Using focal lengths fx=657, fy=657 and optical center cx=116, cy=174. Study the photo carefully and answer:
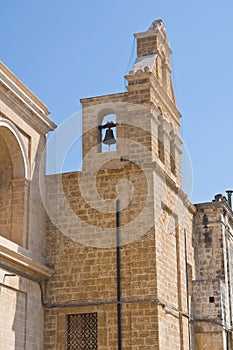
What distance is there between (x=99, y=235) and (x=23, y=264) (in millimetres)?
2039

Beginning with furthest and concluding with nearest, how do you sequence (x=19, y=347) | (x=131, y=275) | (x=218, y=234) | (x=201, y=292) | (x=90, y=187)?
(x=218, y=234)
(x=201, y=292)
(x=90, y=187)
(x=131, y=275)
(x=19, y=347)

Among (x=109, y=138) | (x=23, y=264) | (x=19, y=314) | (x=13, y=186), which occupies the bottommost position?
(x=19, y=314)

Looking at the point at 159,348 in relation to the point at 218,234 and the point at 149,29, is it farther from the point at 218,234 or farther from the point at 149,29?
the point at 149,29

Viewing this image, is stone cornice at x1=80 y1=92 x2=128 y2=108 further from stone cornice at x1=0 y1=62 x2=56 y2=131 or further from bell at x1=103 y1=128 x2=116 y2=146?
stone cornice at x1=0 y1=62 x2=56 y2=131

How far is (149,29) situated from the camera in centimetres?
1747

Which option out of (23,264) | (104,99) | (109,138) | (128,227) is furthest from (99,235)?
(104,99)

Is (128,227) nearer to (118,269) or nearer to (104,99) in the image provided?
(118,269)

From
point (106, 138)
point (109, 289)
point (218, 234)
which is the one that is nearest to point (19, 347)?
point (109, 289)

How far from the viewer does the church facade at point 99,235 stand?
45.6 ft

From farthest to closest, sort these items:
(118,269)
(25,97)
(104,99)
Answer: (104,99), (25,97), (118,269)

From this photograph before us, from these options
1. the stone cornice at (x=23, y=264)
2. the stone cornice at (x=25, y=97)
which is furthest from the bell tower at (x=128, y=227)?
the stone cornice at (x=25, y=97)

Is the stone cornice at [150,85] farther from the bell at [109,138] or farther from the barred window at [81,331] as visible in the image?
the barred window at [81,331]

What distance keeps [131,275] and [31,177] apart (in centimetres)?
318

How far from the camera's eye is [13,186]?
48.3ft
